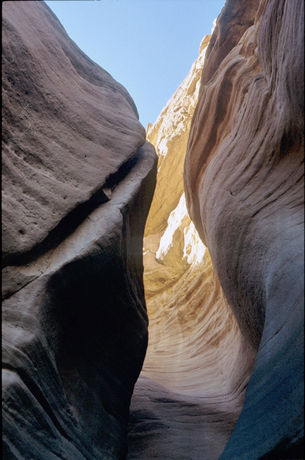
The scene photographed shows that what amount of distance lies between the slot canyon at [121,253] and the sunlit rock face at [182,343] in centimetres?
4

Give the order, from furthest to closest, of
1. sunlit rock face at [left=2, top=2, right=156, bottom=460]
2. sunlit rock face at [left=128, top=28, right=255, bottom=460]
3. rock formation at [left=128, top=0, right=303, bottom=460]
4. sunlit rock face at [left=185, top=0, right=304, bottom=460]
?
sunlit rock face at [left=128, top=28, right=255, bottom=460] → sunlit rock face at [left=2, top=2, right=156, bottom=460] → rock formation at [left=128, top=0, right=303, bottom=460] → sunlit rock face at [left=185, top=0, right=304, bottom=460]

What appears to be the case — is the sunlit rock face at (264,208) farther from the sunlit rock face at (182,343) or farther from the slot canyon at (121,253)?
the sunlit rock face at (182,343)

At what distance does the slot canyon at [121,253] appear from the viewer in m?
2.31

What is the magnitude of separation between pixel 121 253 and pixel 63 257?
0.76 m

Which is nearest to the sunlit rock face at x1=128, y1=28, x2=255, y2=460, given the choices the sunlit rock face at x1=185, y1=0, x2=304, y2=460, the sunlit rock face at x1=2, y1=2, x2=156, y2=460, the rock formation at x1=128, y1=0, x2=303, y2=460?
the rock formation at x1=128, y1=0, x2=303, y2=460

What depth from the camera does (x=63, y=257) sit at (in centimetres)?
283

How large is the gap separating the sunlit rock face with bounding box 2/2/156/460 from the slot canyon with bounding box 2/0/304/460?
0.02 meters

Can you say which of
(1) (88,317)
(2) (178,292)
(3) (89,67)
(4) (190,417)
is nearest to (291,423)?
(1) (88,317)

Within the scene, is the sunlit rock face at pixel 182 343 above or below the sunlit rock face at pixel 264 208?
below

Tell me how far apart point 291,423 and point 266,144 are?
2.68m

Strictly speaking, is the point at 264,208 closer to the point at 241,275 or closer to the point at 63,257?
the point at 241,275

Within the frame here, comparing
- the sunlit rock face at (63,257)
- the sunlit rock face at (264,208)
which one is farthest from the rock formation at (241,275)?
the sunlit rock face at (63,257)

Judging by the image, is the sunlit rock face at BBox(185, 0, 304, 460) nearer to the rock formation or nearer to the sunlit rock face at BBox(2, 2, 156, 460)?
the rock formation

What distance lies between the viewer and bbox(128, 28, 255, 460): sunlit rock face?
4.06m
